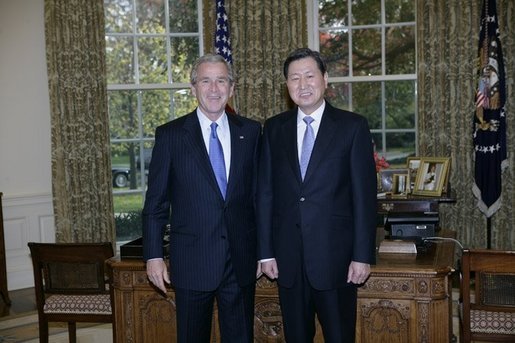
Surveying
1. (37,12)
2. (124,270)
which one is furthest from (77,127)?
(124,270)

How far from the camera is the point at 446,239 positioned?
3.40 meters

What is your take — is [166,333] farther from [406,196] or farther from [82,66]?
[82,66]

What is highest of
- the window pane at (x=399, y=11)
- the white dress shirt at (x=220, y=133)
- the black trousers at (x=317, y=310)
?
the window pane at (x=399, y=11)

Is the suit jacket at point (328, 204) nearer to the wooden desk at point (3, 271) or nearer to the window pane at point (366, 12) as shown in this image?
the wooden desk at point (3, 271)

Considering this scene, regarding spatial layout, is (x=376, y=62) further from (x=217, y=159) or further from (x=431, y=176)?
(x=217, y=159)

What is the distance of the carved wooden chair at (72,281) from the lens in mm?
3283

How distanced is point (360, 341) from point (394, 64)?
12.2ft

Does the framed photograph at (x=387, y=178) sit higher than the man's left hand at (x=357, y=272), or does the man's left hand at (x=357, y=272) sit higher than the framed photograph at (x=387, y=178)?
the framed photograph at (x=387, y=178)

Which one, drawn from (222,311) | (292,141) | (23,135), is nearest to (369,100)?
(23,135)

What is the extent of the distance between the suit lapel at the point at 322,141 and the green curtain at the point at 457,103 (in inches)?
133

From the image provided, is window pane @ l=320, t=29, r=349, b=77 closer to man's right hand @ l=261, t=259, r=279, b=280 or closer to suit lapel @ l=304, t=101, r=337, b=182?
suit lapel @ l=304, t=101, r=337, b=182

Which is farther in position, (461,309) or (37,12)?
(37,12)

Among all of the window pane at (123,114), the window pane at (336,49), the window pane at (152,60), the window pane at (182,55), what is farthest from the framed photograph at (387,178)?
the window pane at (123,114)

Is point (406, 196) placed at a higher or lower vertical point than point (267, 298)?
higher
